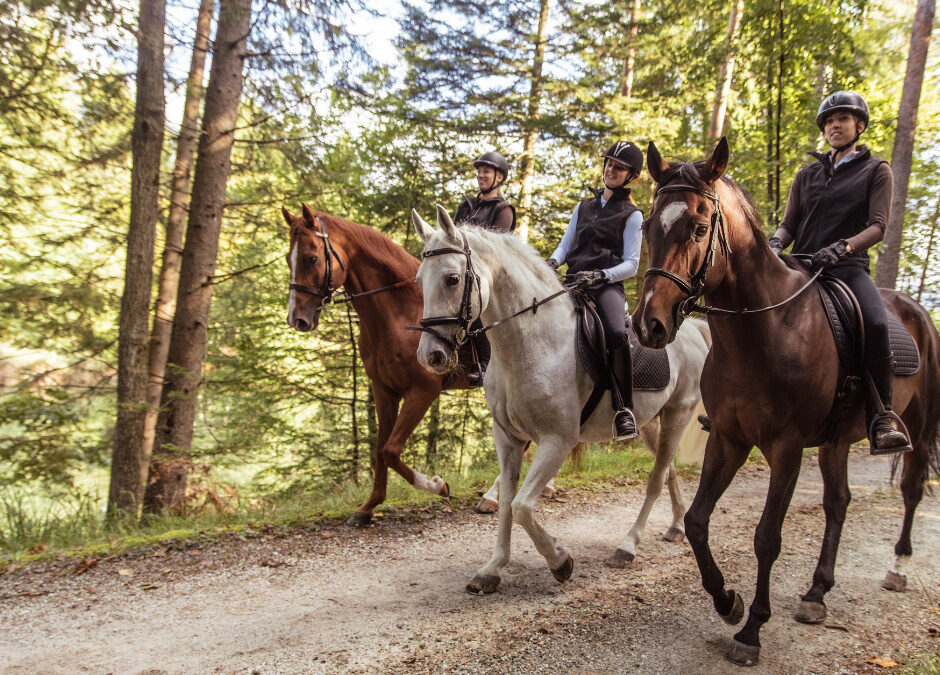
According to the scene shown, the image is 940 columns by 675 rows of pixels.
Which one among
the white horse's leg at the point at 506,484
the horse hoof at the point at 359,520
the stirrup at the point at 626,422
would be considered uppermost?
the stirrup at the point at 626,422

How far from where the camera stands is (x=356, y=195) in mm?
9906

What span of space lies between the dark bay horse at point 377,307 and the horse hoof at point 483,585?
180 cm

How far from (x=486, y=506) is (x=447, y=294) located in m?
3.51

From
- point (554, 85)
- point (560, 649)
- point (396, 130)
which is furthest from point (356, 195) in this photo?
point (560, 649)

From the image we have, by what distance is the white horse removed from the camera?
386 centimetres

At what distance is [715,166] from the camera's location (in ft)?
10.3

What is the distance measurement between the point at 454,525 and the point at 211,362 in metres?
4.65

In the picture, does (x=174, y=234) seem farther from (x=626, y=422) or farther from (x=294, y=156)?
(x=626, y=422)

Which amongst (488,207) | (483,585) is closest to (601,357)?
(483,585)

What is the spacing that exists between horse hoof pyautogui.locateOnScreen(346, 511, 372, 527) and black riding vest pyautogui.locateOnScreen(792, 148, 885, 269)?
473 cm

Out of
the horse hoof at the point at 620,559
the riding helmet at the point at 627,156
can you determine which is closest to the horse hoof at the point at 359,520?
the horse hoof at the point at 620,559

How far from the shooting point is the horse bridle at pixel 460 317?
12.4ft

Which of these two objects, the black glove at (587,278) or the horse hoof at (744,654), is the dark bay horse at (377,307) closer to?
the black glove at (587,278)

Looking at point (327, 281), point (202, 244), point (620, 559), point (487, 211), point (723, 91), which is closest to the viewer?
point (620, 559)
